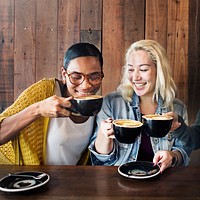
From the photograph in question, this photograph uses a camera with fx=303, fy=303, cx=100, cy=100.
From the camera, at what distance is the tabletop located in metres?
1.04

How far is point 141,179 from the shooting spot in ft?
3.92

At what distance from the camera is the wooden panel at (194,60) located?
6.94 ft

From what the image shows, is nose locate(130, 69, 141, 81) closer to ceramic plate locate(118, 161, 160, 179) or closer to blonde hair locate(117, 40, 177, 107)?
blonde hair locate(117, 40, 177, 107)

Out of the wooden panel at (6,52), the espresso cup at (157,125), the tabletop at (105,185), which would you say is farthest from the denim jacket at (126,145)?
the wooden panel at (6,52)

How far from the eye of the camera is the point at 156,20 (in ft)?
6.88

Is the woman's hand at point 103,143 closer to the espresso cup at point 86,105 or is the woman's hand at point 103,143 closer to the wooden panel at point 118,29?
the espresso cup at point 86,105

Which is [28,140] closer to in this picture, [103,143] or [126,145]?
[103,143]

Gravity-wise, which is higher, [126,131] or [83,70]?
[83,70]

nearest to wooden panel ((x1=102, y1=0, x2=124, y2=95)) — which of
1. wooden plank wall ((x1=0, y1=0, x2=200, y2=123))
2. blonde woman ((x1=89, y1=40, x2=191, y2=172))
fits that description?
wooden plank wall ((x1=0, y1=0, x2=200, y2=123))

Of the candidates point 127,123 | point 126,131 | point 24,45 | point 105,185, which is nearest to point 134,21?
point 24,45

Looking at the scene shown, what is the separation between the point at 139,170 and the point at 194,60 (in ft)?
3.79

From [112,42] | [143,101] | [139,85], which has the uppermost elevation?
[112,42]

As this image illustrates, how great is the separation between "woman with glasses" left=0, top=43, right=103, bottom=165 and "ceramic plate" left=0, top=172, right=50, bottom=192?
324mm

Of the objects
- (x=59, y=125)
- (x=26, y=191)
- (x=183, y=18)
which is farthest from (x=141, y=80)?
(x=26, y=191)
